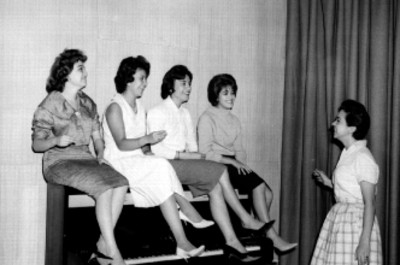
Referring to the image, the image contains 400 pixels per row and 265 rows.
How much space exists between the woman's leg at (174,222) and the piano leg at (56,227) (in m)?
0.56

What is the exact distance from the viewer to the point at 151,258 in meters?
2.72

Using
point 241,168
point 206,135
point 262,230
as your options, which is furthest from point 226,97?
point 262,230

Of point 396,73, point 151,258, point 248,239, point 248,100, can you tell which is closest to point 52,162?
point 151,258

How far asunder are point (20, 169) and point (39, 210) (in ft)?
0.99

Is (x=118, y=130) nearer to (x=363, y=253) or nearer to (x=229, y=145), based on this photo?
(x=229, y=145)

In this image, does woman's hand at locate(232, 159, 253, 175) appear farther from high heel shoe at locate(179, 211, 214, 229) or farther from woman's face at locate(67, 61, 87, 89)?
woman's face at locate(67, 61, 87, 89)

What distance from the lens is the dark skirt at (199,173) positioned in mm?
2994

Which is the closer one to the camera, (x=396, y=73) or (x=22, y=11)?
(x=22, y=11)

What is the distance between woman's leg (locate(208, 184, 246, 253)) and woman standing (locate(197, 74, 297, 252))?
0.94 feet

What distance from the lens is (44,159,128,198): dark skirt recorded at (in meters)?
2.58

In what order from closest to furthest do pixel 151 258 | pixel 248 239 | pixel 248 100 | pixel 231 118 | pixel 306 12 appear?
pixel 151 258 → pixel 248 239 → pixel 231 118 → pixel 306 12 → pixel 248 100

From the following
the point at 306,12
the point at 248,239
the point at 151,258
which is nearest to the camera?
the point at 151,258

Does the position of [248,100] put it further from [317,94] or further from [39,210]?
[39,210]

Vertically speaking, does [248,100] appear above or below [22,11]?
below
